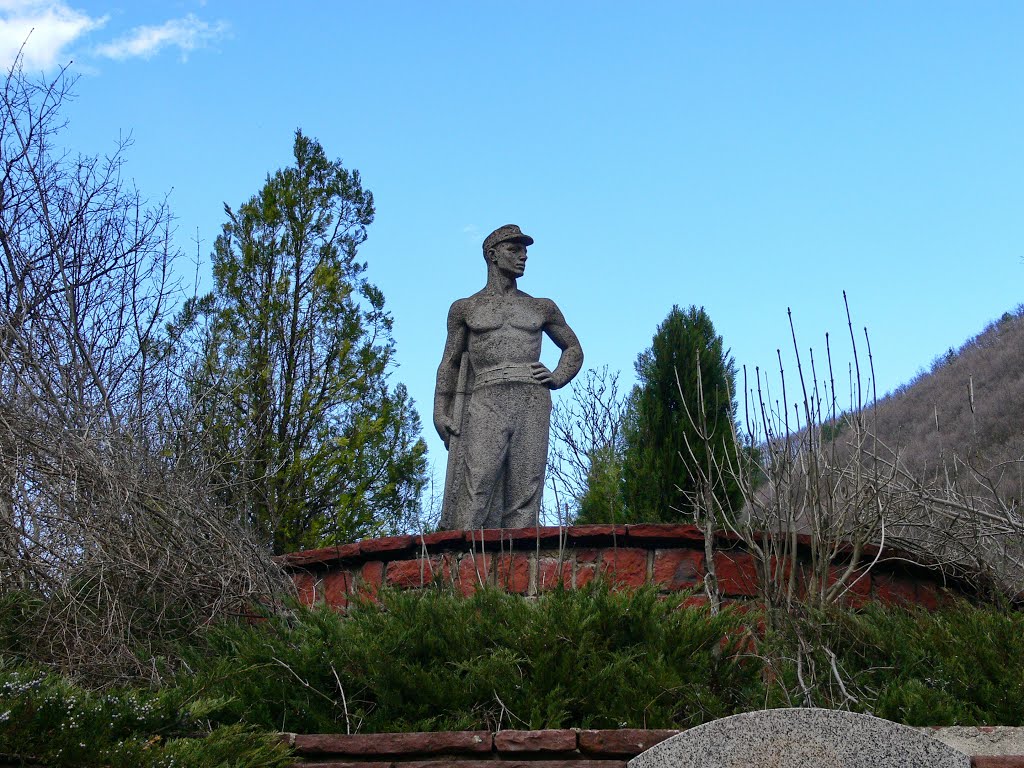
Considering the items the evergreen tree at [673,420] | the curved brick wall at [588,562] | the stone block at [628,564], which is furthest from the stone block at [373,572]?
the evergreen tree at [673,420]

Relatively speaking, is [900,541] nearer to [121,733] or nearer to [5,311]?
[121,733]

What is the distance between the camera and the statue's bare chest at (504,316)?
763 centimetres

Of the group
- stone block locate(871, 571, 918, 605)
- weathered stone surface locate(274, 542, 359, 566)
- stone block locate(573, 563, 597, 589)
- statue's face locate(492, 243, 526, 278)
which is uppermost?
statue's face locate(492, 243, 526, 278)

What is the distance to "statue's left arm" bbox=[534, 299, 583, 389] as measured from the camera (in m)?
7.71

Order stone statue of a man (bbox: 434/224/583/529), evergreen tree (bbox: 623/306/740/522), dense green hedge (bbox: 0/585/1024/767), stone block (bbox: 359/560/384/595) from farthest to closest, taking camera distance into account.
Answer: evergreen tree (bbox: 623/306/740/522), stone statue of a man (bbox: 434/224/583/529), stone block (bbox: 359/560/384/595), dense green hedge (bbox: 0/585/1024/767)

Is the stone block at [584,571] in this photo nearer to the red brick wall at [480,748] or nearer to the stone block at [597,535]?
the stone block at [597,535]

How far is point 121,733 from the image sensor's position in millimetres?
3764

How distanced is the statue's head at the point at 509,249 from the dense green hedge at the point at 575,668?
124 inches

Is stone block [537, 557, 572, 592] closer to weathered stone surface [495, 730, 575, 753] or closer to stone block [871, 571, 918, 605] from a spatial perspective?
stone block [871, 571, 918, 605]

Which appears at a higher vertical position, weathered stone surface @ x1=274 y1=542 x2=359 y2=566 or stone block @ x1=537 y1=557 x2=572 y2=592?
weathered stone surface @ x1=274 y1=542 x2=359 y2=566

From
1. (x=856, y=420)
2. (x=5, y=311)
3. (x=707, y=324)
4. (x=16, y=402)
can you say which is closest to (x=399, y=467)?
(x=707, y=324)

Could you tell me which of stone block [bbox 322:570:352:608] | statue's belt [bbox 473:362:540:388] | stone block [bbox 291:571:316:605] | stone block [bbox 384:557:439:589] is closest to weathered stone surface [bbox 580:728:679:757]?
stone block [bbox 384:557:439:589]

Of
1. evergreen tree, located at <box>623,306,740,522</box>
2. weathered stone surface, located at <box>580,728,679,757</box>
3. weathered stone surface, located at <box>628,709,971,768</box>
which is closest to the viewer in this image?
weathered stone surface, located at <box>628,709,971,768</box>

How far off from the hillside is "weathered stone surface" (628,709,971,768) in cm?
1409
